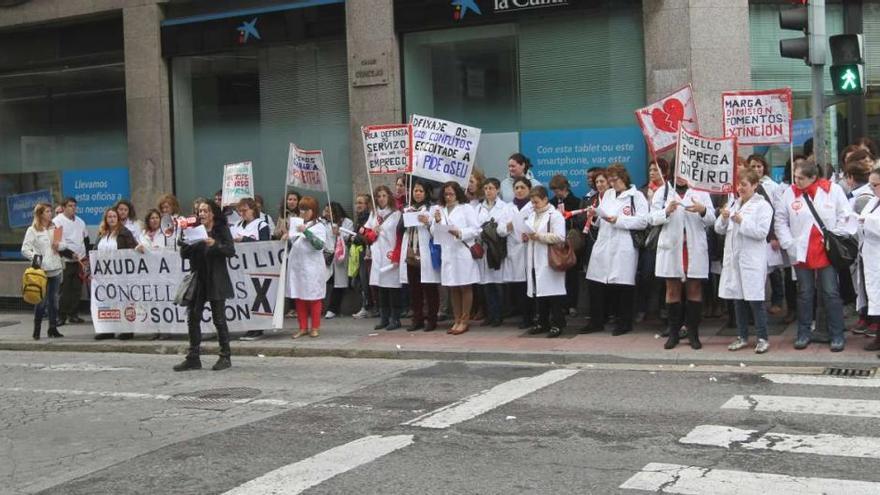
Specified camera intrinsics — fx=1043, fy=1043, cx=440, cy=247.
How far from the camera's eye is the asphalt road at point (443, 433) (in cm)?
638

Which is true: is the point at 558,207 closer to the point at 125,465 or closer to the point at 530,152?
the point at 530,152

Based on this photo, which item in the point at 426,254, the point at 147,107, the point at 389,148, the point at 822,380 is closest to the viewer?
the point at 822,380

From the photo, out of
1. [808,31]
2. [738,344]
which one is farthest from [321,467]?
[808,31]

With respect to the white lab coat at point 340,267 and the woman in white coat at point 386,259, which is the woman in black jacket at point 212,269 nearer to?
the woman in white coat at point 386,259

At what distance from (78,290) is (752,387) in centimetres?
1181

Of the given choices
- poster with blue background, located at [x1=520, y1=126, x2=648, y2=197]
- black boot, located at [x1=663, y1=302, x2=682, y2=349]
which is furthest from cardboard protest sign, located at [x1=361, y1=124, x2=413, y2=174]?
black boot, located at [x1=663, y1=302, x2=682, y2=349]

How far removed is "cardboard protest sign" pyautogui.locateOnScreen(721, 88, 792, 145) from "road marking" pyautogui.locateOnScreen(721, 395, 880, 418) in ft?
14.5

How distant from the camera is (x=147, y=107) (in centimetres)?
1917

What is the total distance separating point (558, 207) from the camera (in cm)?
1339

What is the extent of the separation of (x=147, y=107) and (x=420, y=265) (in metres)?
8.05

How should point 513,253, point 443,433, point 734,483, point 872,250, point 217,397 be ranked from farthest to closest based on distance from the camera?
1. point 513,253
2. point 872,250
3. point 217,397
4. point 443,433
5. point 734,483

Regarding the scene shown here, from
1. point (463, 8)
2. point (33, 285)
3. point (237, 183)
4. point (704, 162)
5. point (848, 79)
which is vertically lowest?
point (33, 285)

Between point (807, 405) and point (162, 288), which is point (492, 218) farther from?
point (807, 405)

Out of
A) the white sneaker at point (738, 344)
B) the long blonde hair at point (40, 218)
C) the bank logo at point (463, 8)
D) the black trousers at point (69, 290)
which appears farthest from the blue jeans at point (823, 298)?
the black trousers at point (69, 290)
